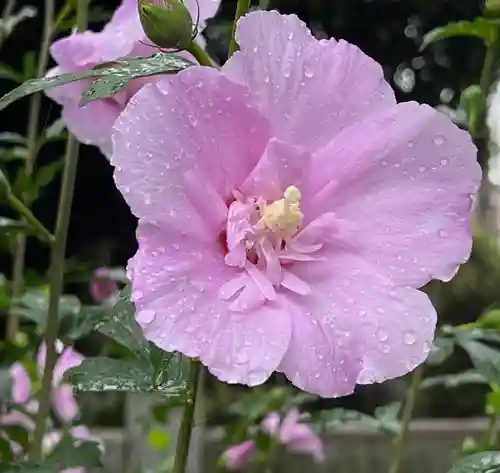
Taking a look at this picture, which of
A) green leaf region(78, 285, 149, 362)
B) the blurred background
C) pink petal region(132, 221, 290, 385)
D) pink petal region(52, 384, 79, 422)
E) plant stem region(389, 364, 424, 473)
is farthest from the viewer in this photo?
the blurred background

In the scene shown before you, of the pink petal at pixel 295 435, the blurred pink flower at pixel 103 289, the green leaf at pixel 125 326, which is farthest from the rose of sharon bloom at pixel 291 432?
the green leaf at pixel 125 326

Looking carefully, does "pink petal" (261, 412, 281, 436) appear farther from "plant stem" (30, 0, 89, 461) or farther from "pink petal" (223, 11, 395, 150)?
"pink petal" (223, 11, 395, 150)

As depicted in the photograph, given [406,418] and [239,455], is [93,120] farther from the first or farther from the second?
[239,455]

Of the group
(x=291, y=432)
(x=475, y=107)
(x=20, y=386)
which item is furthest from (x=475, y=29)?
(x=291, y=432)

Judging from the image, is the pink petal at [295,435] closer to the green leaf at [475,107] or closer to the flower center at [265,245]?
the green leaf at [475,107]

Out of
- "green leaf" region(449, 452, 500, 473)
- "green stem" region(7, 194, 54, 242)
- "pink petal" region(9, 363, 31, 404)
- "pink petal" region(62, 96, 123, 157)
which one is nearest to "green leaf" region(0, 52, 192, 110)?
"pink petal" region(62, 96, 123, 157)

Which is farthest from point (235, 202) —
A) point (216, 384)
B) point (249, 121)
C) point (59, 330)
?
point (216, 384)

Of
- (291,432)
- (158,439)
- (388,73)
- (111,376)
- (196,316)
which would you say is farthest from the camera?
(388,73)
